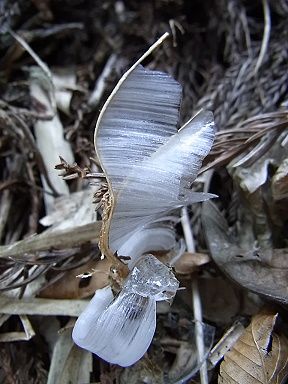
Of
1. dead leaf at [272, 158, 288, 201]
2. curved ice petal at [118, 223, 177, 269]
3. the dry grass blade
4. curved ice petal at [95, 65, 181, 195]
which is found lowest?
curved ice petal at [118, 223, 177, 269]

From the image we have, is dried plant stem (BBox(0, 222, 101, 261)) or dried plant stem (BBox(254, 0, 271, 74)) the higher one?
dried plant stem (BBox(254, 0, 271, 74))

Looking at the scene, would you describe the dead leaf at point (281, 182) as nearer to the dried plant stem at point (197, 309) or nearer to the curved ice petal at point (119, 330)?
the dried plant stem at point (197, 309)

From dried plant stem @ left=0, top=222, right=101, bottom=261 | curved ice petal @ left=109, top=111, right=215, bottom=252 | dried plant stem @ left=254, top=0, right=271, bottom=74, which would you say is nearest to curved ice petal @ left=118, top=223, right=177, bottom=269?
curved ice petal @ left=109, top=111, right=215, bottom=252

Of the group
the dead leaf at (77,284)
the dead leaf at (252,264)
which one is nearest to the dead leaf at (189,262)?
the dead leaf at (252,264)

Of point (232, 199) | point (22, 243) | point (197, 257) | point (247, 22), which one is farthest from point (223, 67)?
point (22, 243)

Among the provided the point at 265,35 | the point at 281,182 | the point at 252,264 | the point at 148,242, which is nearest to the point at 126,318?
the point at 148,242

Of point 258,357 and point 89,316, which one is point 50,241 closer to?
point 89,316

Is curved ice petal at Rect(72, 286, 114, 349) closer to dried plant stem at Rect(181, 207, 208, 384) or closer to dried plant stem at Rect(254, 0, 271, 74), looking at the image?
dried plant stem at Rect(181, 207, 208, 384)

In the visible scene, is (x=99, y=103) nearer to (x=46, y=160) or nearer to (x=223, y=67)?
(x=46, y=160)
